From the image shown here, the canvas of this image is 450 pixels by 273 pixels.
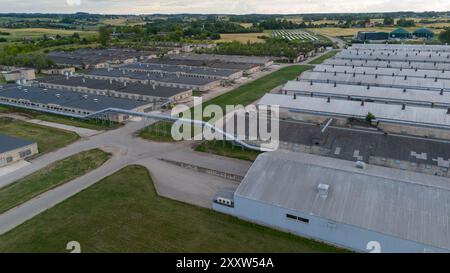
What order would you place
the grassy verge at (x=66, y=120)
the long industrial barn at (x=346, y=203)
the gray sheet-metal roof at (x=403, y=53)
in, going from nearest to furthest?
the long industrial barn at (x=346, y=203), the grassy verge at (x=66, y=120), the gray sheet-metal roof at (x=403, y=53)

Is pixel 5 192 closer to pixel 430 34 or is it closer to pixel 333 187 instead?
pixel 333 187

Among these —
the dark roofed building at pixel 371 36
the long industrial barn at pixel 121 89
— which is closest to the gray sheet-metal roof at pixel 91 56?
the long industrial barn at pixel 121 89

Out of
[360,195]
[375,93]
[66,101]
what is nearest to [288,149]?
[360,195]

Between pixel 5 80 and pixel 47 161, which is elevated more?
pixel 5 80

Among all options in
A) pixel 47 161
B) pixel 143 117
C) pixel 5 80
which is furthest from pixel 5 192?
pixel 5 80

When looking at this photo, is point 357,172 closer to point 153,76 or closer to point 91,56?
point 153,76

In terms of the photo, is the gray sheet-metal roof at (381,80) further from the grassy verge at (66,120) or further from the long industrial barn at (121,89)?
the grassy verge at (66,120)

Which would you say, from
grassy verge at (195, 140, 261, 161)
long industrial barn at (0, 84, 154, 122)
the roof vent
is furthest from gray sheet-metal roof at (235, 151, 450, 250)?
long industrial barn at (0, 84, 154, 122)
